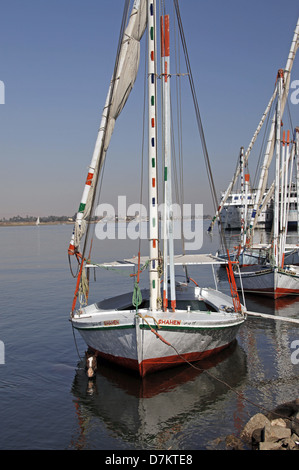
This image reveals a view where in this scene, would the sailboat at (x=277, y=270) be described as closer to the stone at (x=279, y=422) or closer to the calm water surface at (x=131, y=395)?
the calm water surface at (x=131, y=395)

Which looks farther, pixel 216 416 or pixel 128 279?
pixel 128 279

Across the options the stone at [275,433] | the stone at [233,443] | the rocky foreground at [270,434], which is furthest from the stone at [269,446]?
the stone at [233,443]

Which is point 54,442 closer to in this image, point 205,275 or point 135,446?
point 135,446

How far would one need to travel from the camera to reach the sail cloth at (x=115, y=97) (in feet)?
59.1

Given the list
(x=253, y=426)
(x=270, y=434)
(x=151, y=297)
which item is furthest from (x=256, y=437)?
(x=151, y=297)

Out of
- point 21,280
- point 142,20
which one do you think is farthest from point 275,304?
point 21,280

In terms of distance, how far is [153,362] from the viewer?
16.6 metres

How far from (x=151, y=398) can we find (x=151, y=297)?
3.73 meters

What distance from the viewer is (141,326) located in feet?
51.0

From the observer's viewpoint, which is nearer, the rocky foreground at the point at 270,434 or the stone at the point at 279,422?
the rocky foreground at the point at 270,434

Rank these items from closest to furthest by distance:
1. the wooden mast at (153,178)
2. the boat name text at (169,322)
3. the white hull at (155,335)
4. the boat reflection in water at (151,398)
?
the boat reflection in water at (151,398)
the boat name text at (169,322)
the white hull at (155,335)
the wooden mast at (153,178)

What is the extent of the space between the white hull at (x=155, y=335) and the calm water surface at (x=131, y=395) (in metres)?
0.88

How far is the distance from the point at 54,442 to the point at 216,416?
500 cm

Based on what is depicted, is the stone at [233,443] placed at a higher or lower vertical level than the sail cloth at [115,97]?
lower
